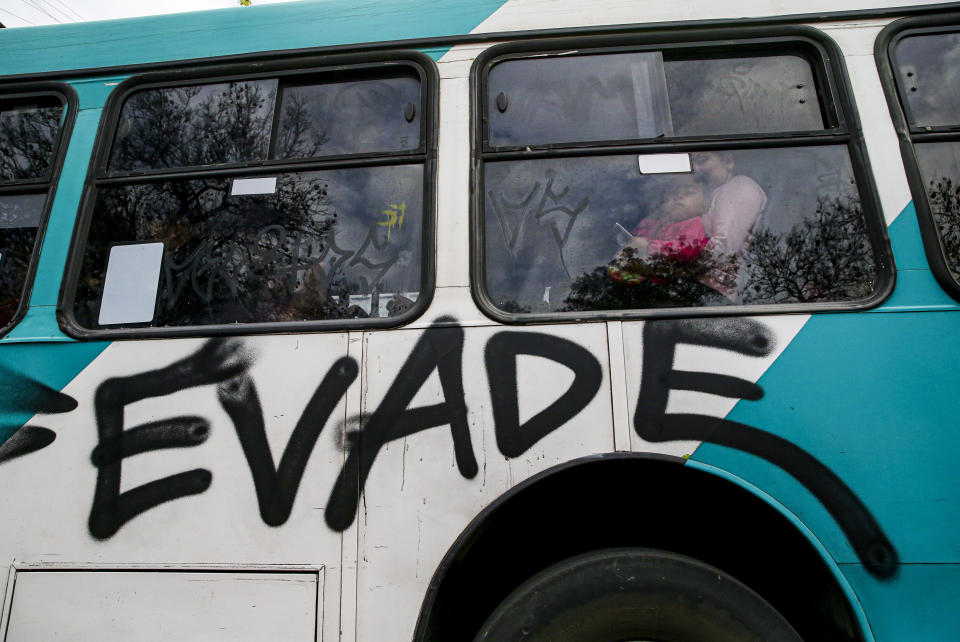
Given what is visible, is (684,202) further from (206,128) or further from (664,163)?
(206,128)

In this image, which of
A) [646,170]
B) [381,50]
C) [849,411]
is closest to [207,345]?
[381,50]

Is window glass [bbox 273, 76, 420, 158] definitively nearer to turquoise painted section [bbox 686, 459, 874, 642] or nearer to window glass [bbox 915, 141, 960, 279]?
turquoise painted section [bbox 686, 459, 874, 642]

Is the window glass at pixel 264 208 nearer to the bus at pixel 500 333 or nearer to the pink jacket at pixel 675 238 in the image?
the bus at pixel 500 333

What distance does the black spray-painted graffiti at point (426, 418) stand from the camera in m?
1.78

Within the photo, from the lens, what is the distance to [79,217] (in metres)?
2.18

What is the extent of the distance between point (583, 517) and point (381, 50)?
1821mm

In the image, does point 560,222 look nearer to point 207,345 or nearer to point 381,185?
point 381,185

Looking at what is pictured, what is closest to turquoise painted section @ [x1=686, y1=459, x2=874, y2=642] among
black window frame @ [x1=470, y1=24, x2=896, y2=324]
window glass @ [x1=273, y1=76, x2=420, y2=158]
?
black window frame @ [x1=470, y1=24, x2=896, y2=324]

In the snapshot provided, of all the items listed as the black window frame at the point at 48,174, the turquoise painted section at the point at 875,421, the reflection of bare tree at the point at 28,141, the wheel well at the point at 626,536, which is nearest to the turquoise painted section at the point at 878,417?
the turquoise painted section at the point at 875,421

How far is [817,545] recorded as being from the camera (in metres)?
1.63

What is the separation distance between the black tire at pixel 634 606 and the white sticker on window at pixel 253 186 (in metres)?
1.61

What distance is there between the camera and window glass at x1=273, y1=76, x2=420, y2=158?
85.0 inches

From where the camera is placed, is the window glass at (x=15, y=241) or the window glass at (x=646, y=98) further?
the window glass at (x=15, y=241)

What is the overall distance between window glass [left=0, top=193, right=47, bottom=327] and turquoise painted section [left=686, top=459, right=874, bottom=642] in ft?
8.06
